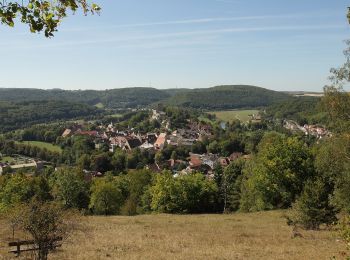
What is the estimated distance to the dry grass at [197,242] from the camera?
65.9 feet

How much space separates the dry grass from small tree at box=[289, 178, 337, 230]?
2.94 feet

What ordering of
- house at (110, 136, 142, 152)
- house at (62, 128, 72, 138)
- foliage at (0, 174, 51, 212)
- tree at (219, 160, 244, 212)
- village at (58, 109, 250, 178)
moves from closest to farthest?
foliage at (0, 174, 51, 212) < tree at (219, 160, 244, 212) < village at (58, 109, 250, 178) < house at (110, 136, 142, 152) < house at (62, 128, 72, 138)

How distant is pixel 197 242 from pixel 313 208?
8.98 metres

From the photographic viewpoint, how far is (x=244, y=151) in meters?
141

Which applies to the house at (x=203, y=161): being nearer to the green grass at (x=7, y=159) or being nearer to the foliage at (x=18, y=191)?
the green grass at (x=7, y=159)

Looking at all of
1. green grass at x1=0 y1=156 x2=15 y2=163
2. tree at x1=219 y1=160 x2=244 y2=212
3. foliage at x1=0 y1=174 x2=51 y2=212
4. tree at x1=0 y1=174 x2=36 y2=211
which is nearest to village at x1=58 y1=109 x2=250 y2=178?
green grass at x1=0 y1=156 x2=15 y2=163

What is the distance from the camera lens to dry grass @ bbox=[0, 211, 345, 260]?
65.9ft

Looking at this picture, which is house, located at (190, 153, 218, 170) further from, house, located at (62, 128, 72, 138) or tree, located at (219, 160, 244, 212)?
house, located at (62, 128, 72, 138)

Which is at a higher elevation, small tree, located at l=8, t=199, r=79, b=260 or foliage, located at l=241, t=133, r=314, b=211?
small tree, located at l=8, t=199, r=79, b=260

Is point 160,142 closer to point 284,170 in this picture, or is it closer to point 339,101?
point 284,170

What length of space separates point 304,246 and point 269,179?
70.2 ft

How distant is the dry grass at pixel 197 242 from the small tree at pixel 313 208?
897 millimetres

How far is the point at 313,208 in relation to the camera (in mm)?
27656

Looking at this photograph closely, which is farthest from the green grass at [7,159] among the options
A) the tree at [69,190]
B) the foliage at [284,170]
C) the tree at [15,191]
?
the foliage at [284,170]
